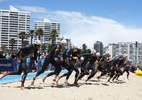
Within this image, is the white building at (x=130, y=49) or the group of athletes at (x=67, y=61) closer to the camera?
the group of athletes at (x=67, y=61)

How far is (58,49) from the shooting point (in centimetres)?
1167

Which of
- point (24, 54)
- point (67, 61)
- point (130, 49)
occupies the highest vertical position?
point (130, 49)

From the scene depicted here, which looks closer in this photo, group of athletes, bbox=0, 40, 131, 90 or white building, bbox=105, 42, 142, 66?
group of athletes, bbox=0, 40, 131, 90

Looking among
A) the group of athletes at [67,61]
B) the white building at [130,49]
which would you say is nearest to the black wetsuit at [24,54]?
the group of athletes at [67,61]

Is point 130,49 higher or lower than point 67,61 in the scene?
higher

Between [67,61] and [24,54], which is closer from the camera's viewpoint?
[24,54]

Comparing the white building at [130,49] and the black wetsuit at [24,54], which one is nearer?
the black wetsuit at [24,54]

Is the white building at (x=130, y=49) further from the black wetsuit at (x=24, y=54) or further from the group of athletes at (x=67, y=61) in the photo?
the black wetsuit at (x=24, y=54)

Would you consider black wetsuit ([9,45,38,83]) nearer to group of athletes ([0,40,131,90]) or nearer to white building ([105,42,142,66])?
group of athletes ([0,40,131,90])

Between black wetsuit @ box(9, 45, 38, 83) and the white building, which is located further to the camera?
the white building

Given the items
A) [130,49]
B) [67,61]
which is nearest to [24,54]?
[67,61]

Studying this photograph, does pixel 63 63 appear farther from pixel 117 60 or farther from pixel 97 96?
pixel 117 60

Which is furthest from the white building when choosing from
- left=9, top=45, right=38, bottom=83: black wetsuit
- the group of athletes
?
left=9, top=45, right=38, bottom=83: black wetsuit

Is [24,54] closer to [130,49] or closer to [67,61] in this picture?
[67,61]
